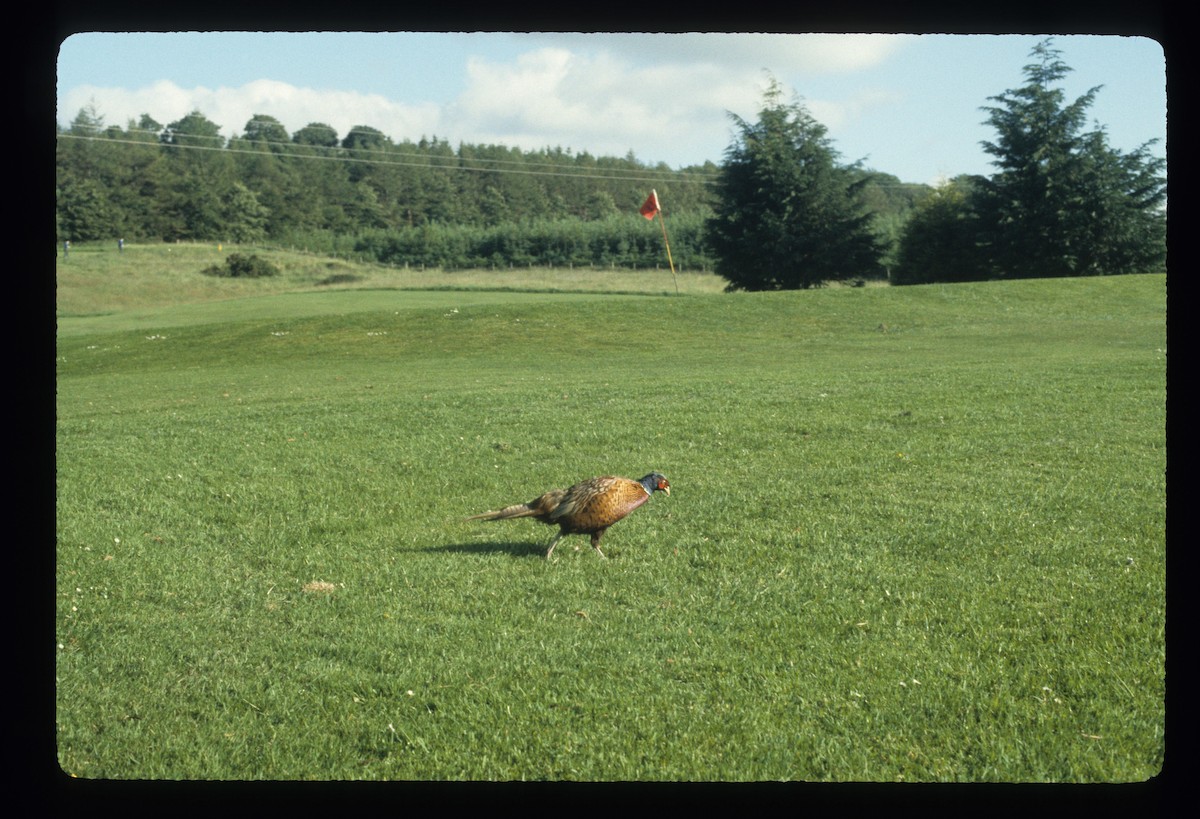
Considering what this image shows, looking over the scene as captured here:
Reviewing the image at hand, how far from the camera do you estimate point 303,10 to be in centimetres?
291

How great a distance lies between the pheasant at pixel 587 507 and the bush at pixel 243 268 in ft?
187

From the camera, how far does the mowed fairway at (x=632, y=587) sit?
4.94m

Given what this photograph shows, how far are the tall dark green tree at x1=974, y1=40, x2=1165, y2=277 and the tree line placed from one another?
84 mm

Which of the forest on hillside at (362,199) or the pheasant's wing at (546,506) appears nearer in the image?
the pheasant's wing at (546,506)

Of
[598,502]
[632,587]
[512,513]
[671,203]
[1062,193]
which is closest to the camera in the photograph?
[632,587]

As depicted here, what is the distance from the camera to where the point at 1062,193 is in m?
49.6

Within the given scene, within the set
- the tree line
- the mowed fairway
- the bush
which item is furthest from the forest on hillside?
the mowed fairway

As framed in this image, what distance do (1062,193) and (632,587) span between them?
4904 centimetres

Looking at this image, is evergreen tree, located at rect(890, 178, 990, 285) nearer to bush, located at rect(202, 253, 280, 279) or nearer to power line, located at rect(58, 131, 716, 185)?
power line, located at rect(58, 131, 716, 185)

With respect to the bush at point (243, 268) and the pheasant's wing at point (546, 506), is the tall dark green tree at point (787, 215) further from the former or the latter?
the pheasant's wing at point (546, 506)

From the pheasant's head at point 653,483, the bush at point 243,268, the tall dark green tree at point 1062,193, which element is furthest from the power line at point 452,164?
the pheasant's head at point 653,483

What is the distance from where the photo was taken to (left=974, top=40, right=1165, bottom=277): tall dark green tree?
48.5 m

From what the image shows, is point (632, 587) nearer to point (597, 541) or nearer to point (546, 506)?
point (597, 541)

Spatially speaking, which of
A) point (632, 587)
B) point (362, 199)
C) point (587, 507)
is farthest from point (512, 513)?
point (362, 199)
